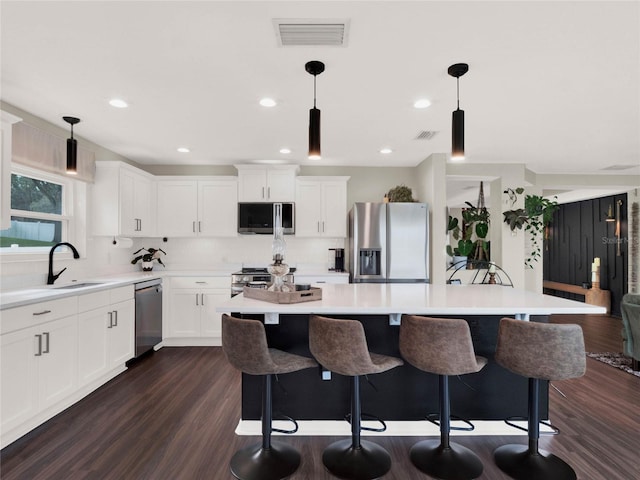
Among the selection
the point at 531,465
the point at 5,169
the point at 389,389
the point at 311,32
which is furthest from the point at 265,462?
the point at 5,169

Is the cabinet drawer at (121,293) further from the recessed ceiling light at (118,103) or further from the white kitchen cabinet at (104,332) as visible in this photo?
the recessed ceiling light at (118,103)

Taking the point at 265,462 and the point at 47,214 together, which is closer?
the point at 265,462

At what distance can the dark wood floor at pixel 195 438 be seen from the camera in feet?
6.71

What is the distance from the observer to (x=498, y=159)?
4770mm

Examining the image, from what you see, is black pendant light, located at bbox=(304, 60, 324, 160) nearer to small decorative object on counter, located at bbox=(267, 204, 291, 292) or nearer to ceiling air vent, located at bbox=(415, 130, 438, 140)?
small decorative object on counter, located at bbox=(267, 204, 291, 292)

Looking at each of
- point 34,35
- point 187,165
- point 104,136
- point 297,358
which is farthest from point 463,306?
point 187,165

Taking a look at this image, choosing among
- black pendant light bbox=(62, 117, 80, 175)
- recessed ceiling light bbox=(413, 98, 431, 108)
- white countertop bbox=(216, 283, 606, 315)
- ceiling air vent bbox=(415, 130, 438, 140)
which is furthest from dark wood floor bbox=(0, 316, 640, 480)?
ceiling air vent bbox=(415, 130, 438, 140)

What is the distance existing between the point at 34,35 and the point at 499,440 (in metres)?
3.75

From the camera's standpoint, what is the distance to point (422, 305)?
207 centimetres

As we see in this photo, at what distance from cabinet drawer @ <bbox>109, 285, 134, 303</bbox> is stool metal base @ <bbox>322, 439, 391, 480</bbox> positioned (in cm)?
245

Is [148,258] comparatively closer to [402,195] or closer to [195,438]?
[195,438]

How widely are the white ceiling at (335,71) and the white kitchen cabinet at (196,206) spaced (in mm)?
859

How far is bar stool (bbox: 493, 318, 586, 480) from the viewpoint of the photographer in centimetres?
186

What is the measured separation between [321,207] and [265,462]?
3.36 m
